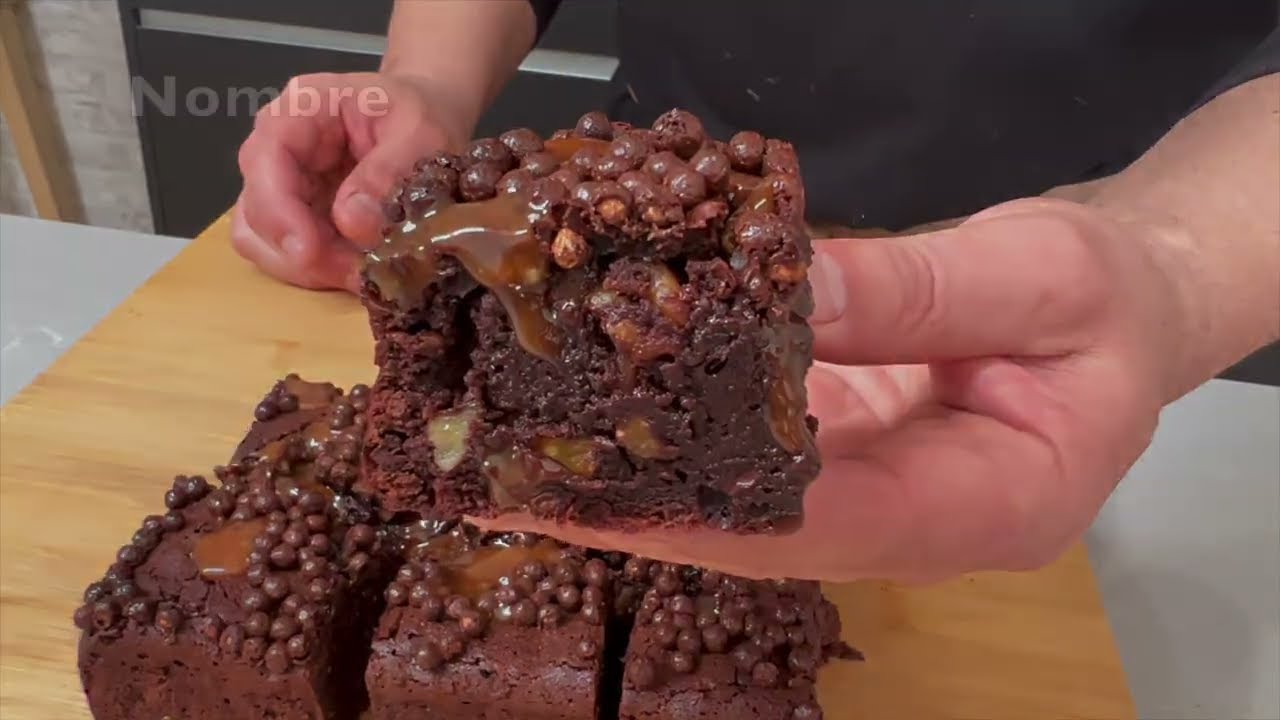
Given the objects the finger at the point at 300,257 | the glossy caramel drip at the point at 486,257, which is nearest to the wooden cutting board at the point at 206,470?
the finger at the point at 300,257

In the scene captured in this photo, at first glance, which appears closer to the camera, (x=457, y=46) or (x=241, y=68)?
(x=457, y=46)

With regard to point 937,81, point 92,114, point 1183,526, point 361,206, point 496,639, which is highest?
point 937,81

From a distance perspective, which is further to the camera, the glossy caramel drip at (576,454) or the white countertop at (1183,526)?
the white countertop at (1183,526)

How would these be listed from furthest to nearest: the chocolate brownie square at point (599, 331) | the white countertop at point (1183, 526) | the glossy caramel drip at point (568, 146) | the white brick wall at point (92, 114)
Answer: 1. the white brick wall at point (92, 114)
2. the white countertop at point (1183, 526)
3. the glossy caramel drip at point (568, 146)
4. the chocolate brownie square at point (599, 331)

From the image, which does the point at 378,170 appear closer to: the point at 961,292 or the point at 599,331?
the point at 599,331

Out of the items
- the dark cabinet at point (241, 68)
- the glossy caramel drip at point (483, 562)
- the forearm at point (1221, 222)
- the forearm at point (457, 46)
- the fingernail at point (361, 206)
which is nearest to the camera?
the forearm at point (1221, 222)

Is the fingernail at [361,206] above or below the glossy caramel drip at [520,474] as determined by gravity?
below

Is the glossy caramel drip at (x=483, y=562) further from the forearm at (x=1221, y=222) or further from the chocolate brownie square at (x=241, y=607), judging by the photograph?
the forearm at (x=1221, y=222)

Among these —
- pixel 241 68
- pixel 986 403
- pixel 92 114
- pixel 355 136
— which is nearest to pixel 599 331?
pixel 986 403
